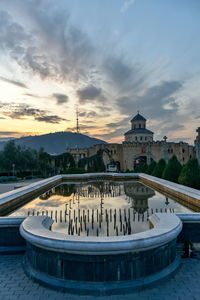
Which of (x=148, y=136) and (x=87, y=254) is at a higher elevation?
(x=148, y=136)

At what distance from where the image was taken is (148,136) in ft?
172

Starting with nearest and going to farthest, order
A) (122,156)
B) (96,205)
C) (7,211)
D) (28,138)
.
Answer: (7,211), (96,205), (122,156), (28,138)

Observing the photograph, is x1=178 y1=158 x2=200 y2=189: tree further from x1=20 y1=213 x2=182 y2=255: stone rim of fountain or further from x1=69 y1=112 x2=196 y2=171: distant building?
x1=69 y1=112 x2=196 y2=171: distant building

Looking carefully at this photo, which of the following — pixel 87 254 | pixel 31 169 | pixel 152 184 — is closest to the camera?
pixel 87 254

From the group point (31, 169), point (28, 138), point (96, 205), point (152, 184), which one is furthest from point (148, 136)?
point (28, 138)

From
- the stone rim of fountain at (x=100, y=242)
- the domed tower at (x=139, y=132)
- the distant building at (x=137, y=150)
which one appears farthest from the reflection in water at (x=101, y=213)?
the domed tower at (x=139, y=132)

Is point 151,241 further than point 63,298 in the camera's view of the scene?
Yes

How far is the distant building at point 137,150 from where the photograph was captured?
48.9 metres

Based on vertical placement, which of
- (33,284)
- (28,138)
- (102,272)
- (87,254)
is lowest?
(33,284)

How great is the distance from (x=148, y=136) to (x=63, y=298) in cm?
5084

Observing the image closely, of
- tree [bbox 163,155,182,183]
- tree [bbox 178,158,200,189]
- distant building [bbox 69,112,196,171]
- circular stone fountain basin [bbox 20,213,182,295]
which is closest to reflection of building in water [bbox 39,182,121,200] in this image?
tree [bbox 178,158,200,189]

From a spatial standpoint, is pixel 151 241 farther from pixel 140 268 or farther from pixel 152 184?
pixel 152 184

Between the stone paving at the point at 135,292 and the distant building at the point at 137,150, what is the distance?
4324 cm

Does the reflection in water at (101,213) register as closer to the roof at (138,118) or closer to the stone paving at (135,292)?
the stone paving at (135,292)
